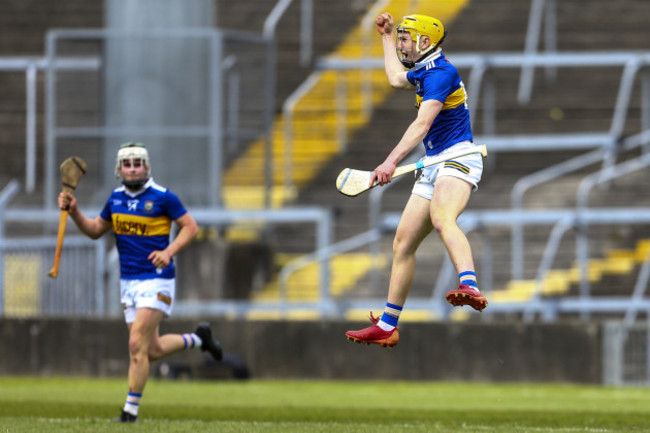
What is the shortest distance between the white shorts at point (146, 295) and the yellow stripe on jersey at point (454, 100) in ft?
8.48

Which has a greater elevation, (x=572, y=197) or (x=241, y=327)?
(x=572, y=197)

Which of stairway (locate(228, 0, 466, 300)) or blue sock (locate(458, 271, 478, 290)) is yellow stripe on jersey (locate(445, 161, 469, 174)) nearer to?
blue sock (locate(458, 271, 478, 290))

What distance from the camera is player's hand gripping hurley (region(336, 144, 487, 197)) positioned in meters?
10.0

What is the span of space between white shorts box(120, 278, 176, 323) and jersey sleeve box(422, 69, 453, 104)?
8.45ft

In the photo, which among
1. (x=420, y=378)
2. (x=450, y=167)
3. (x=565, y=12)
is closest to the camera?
(x=450, y=167)

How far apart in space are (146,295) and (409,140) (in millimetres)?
2619

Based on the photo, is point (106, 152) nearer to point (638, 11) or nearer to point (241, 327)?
point (241, 327)

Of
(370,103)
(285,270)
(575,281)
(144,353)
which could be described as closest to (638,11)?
(370,103)

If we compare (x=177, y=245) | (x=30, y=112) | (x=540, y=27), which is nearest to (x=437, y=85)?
(x=177, y=245)

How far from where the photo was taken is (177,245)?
459 inches

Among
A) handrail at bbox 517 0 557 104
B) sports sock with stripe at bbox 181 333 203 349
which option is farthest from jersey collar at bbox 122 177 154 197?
handrail at bbox 517 0 557 104

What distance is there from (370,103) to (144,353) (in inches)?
525

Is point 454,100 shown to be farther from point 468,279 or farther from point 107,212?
point 107,212

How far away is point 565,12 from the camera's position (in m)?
26.3
